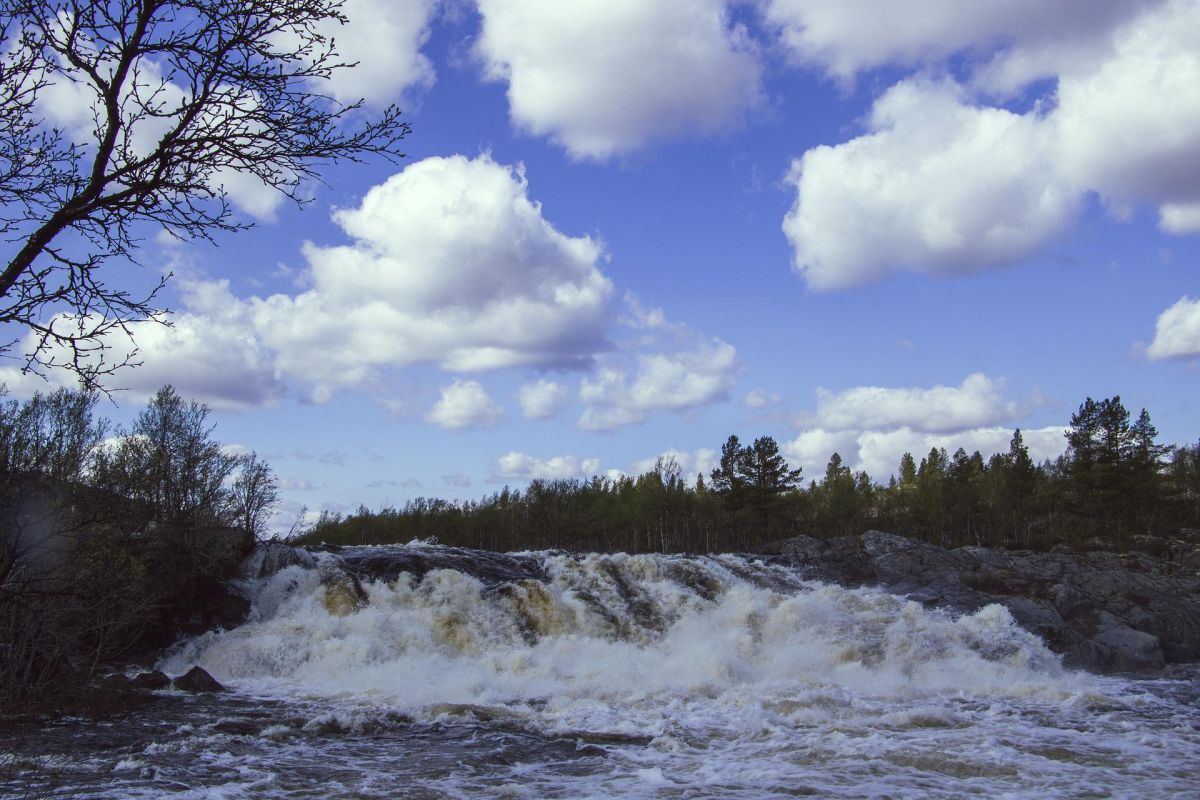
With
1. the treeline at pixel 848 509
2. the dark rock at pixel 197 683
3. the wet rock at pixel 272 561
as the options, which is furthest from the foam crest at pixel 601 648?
the treeline at pixel 848 509

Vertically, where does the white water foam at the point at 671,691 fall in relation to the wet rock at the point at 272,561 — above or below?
below

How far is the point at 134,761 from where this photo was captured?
39.2 ft

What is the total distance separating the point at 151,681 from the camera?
17938 millimetres

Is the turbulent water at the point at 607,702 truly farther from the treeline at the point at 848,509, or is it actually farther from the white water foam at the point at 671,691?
the treeline at the point at 848,509

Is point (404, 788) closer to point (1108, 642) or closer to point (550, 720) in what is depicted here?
point (550, 720)

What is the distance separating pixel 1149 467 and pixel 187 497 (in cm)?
6290

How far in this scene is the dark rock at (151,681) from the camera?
1778cm

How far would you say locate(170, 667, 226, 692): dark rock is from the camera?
17.8 m

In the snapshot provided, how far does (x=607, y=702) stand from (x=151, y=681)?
10.2 metres

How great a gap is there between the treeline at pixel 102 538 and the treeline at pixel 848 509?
29.8 m

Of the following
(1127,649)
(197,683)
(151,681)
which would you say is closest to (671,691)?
(197,683)

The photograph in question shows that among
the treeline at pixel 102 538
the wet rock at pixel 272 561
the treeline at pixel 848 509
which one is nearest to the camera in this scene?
the treeline at pixel 102 538

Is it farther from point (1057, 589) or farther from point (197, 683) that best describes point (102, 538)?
point (1057, 589)

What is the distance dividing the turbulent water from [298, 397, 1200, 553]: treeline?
121 feet
